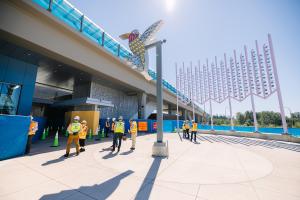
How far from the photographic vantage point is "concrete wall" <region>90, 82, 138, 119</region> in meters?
21.8

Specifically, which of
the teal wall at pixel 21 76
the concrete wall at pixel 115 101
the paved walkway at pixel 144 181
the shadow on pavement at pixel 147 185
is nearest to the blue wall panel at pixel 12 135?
the paved walkway at pixel 144 181

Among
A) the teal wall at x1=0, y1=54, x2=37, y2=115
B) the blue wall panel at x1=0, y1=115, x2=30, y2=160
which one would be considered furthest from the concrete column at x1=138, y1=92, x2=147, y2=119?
the blue wall panel at x1=0, y1=115, x2=30, y2=160

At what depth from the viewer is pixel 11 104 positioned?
12.3 m

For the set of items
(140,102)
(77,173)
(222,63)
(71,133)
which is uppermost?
(222,63)

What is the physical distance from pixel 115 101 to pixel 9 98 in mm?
14297

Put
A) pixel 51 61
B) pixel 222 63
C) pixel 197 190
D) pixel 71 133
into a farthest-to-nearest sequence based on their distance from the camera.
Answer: pixel 222 63, pixel 51 61, pixel 71 133, pixel 197 190

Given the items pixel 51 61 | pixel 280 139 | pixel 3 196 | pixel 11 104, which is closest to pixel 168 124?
pixel 280 139

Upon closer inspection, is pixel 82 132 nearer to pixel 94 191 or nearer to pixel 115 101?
pixel 94 191

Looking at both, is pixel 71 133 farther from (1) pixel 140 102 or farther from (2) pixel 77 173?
(1) pixel 140 102

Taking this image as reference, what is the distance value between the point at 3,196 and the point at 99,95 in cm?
1981

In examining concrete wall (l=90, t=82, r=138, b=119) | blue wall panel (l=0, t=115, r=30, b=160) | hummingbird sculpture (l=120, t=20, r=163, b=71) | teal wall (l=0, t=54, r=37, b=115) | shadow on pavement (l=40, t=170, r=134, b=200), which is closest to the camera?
shadow on pavement (l=40, t=170, r=134, b=200)

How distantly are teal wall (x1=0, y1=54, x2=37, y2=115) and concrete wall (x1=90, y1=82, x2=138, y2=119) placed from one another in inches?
315

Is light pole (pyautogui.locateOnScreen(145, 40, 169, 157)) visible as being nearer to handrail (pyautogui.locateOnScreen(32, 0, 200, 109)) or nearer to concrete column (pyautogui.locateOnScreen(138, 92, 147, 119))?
handrail (pyautogui.locateOnScreen(32, 0, 200, 109))

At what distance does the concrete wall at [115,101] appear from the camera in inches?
858
